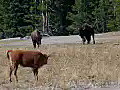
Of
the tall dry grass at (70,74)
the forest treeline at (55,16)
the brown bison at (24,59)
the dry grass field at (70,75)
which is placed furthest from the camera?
the forest treeline at (55,16)

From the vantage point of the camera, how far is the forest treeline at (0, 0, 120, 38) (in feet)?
225

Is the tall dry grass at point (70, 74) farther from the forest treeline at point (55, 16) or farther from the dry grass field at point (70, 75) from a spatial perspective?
the forest treeline at point (55, 16)

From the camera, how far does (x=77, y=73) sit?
14.3 metres

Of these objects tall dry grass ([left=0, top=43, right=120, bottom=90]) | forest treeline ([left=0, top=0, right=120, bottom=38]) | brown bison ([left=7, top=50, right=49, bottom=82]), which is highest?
brown bison ([left=7, top=50, right=49, bottom=82])

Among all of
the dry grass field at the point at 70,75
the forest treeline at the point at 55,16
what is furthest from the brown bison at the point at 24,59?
the forest treeline at the point at 55,16

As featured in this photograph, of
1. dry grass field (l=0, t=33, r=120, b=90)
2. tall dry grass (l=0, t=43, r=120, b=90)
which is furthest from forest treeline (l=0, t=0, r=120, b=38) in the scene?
dry grass field (l=0, t=33, r=120, b=90)

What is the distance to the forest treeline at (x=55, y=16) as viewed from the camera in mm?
68625

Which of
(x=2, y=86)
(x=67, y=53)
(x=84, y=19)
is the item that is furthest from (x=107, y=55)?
(x=84, y=19)

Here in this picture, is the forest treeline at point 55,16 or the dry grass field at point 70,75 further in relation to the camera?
the forest treeline at point 55,16

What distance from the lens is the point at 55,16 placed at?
241 ft

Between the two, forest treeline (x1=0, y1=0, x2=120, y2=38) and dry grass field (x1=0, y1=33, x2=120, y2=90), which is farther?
forest treeline (x1=0, y1=0, x2=120, y2=38)

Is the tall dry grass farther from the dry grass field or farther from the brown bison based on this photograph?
the brown bison

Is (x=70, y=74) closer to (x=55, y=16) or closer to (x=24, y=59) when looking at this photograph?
(x=24, y=59)

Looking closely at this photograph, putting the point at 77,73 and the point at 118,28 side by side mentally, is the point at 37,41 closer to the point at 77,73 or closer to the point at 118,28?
the point at 77,73
